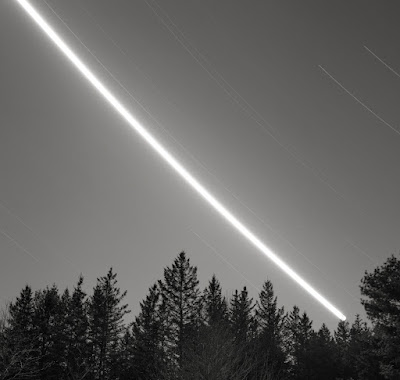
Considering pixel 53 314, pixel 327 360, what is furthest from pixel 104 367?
pixel 327 360

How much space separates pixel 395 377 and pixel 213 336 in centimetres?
1216

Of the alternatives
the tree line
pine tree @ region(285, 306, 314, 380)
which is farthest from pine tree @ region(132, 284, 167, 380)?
pine tree @ region(285, 306, 314, 380)

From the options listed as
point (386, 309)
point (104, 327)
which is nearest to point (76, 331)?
point (104, 327)

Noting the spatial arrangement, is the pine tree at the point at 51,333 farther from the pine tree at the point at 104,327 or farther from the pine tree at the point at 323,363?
the pine tree at the point at 323,363

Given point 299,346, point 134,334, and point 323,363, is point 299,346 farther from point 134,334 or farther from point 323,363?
point 134,334

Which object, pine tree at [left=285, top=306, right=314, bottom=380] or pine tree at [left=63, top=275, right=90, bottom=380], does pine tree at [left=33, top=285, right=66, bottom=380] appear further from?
pine tree at [left=285, top=306, right=314, bottom=380]

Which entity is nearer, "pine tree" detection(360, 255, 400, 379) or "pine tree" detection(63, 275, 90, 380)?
"pine tree" detection(360, 255, 400, 379)

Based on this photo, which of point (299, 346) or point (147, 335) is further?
point (299, 346)

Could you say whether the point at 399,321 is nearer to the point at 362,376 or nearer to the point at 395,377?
the point at 395,377

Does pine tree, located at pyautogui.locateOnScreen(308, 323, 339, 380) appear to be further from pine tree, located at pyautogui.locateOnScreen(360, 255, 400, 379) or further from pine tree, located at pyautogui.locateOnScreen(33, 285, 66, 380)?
pine tree, located at pyautogui.locateOnScreen(33, 285, 66, 380)

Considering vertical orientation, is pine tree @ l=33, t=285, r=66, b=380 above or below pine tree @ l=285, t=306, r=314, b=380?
below

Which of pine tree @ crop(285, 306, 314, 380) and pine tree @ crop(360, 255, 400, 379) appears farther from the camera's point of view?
pine tree @ crop(285, 306, 314, 380)

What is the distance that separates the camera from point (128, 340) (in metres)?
46.4

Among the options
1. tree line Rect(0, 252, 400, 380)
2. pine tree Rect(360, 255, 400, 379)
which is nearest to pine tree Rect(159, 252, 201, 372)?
tree line Rect(0, 252, 400, 380)
